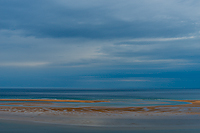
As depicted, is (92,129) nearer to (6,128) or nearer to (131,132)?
(131,132)

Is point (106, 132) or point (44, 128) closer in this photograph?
point (106, 132)

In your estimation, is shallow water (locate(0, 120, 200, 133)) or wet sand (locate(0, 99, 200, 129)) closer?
shallow water (locate(0, 120, 200, 133))

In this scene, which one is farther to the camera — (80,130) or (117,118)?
(117,118)

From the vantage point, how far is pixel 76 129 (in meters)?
19.1

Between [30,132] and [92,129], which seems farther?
[92,129]

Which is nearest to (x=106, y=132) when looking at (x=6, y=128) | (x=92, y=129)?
(x=92, y=129)

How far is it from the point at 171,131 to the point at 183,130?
3.78 ft

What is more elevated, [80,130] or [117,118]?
[80,130]

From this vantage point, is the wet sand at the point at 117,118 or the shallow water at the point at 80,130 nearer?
the shallow water at the point at 80,130

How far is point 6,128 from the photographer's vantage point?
63.6 ft

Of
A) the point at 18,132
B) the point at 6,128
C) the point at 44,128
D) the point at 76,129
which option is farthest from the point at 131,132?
the point at 6,128

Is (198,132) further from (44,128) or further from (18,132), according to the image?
(18,132)

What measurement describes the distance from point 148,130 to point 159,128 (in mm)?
1428

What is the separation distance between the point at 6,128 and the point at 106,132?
8.09 metres
